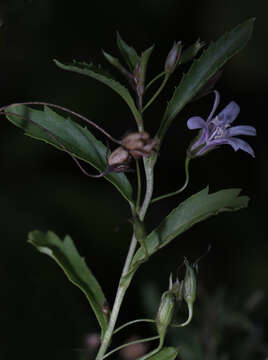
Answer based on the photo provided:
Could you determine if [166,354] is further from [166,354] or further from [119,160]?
[119,160]

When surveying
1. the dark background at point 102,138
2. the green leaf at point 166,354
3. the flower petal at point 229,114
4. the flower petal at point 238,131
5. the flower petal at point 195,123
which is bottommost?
the green leaf at point 166,354

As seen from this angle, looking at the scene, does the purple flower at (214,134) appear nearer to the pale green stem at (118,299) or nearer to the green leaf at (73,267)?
the pale green stem at (118,299)

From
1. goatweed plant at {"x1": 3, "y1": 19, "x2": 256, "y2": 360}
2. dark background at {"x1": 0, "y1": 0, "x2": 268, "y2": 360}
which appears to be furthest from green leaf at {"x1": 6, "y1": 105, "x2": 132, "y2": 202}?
dark background at {"x1": 0, "y1": 0, "x2": 268, "y2": 360}

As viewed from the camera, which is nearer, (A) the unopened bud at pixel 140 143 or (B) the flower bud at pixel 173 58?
(A) the unopened bud at pixel 140 143

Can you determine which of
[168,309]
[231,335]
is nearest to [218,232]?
[231,335]

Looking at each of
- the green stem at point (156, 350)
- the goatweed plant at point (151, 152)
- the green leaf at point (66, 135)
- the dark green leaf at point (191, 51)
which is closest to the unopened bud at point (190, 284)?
the goatweed plant at point (151, 152)

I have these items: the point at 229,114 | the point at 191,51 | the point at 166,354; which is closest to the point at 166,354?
the point at 166,354
